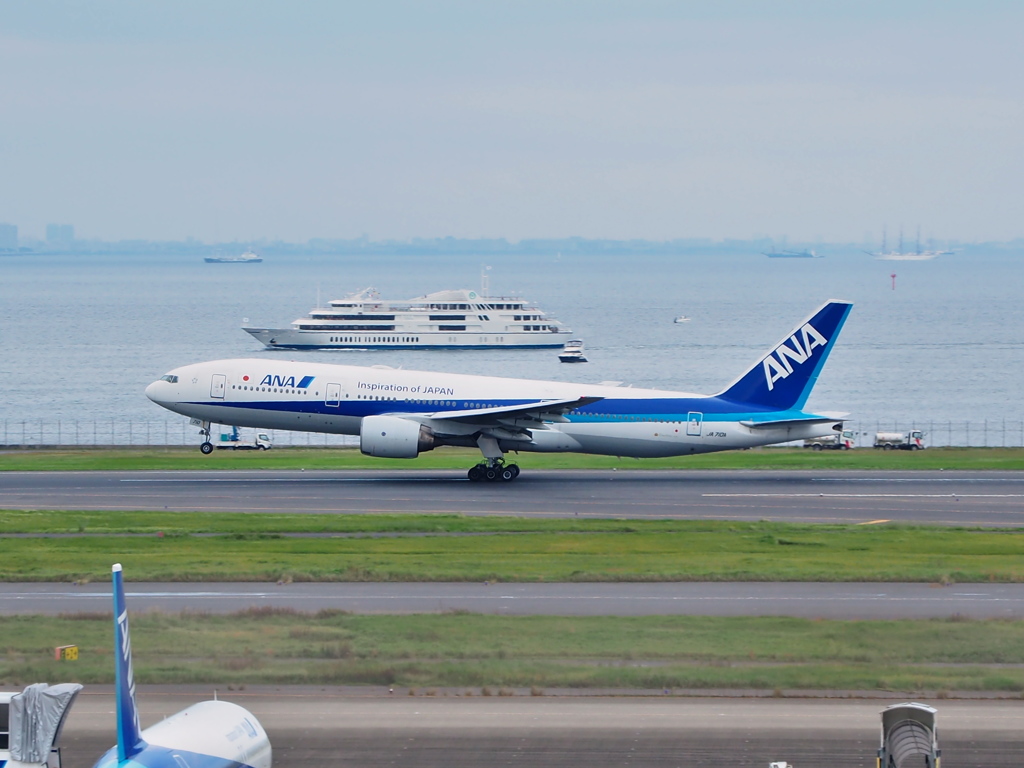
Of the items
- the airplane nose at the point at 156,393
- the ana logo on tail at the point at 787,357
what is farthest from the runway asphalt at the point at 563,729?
the airplane nose at the point at 156,393

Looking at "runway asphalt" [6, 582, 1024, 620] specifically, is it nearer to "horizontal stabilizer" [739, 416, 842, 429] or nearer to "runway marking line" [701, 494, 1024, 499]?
"runway marking line" [701, 494, 1024, 499]

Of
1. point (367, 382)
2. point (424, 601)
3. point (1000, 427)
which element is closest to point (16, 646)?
point (424, 601)

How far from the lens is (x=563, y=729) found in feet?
69.9

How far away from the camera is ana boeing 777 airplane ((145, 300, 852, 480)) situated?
5222 cm

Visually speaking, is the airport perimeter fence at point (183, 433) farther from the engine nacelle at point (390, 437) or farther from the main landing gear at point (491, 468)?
the engine nacelle at point (390, 437)

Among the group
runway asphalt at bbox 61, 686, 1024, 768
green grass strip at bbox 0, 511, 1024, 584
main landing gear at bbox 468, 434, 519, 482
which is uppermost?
main landing gear at bbox 468, 434, 519, 482

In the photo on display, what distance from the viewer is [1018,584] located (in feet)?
108

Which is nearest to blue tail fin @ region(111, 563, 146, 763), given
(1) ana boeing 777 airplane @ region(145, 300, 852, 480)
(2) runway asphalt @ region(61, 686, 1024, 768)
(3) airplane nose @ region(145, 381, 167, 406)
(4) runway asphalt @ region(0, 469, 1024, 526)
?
(2) runway asphalt @ region(61, 686, 1024, 768)

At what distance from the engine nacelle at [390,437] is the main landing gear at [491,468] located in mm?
2877

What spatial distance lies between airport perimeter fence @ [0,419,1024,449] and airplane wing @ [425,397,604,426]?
34194 mm

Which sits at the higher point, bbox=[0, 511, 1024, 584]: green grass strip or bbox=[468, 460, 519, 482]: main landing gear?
bbox=[468, 460, 519, 482]: main landing gear

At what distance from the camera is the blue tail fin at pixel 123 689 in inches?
559

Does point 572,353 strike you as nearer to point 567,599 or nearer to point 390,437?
point 390,437

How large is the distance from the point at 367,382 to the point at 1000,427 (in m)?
66.7
